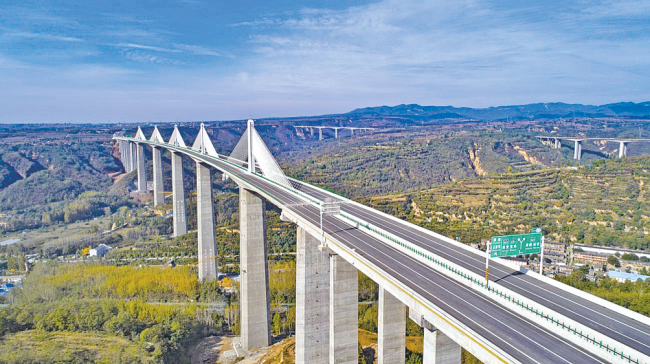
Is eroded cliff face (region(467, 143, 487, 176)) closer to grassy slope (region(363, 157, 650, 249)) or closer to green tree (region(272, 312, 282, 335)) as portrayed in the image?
grassy slope (region(363, 157, 650, 249))

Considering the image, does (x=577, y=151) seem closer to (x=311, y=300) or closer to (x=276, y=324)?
(x=276, y=324)

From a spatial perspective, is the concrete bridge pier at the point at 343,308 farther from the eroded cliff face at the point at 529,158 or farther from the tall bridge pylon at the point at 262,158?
the eroded cliff face at the point at 529,158

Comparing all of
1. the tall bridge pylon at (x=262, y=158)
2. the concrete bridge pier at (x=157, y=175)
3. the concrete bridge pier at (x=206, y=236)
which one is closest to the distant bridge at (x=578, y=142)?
the tall bridge pylon at (x=262, y=158)

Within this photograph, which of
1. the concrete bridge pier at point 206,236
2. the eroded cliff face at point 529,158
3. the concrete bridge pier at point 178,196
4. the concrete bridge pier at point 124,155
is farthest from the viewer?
the concrete bridge pier at point 124,155

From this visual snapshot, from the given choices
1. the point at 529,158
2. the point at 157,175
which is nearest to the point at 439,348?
the point at 157,175

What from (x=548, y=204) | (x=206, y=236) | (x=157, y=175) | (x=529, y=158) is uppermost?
(x=529, y=158)

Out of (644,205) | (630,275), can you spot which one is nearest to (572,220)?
(644,205)

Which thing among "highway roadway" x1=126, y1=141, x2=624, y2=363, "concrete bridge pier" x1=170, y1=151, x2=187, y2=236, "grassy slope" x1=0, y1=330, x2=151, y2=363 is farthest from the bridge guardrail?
"concrete bridge pier" x1=170, y1=151, x2=187, y2=236
